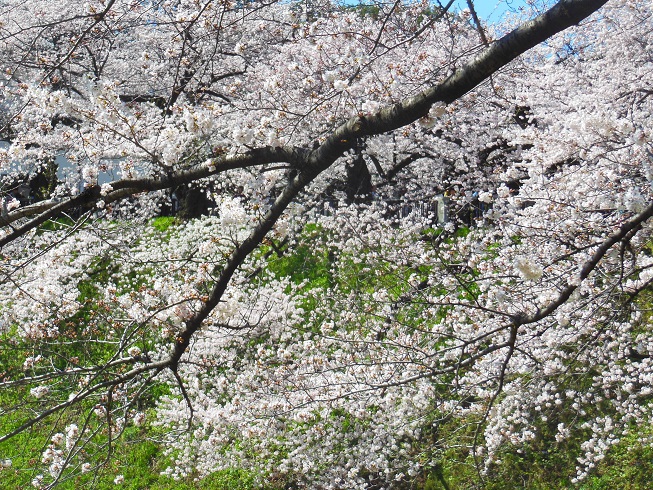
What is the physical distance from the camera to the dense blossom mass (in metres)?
3.23

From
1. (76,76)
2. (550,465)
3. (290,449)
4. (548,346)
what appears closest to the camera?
(548,346)

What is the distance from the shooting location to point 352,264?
866 centimetres

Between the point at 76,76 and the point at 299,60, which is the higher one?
the point at 76,76

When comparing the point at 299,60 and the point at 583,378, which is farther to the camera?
the point at 299,60

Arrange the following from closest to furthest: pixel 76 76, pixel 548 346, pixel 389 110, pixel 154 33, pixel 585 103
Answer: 1. pixel 389 110
2. pixel 548 346
3. pixel 585 103
4. pixel 76 76
5. pixel 154 33

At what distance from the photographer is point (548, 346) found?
5285 millimetres

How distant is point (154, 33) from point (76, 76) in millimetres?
1799

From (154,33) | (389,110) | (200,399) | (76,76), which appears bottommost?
(389,110)

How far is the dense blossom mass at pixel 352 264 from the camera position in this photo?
323 centimetres

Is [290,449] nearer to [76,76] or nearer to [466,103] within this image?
[466,103]

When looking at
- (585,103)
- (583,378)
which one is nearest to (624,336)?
(583,378)

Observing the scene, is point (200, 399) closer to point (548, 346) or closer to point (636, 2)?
point (548, 346)

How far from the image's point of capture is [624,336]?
5.45 m

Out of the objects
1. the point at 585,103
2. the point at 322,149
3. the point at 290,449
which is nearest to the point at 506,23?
the point at 585,103
